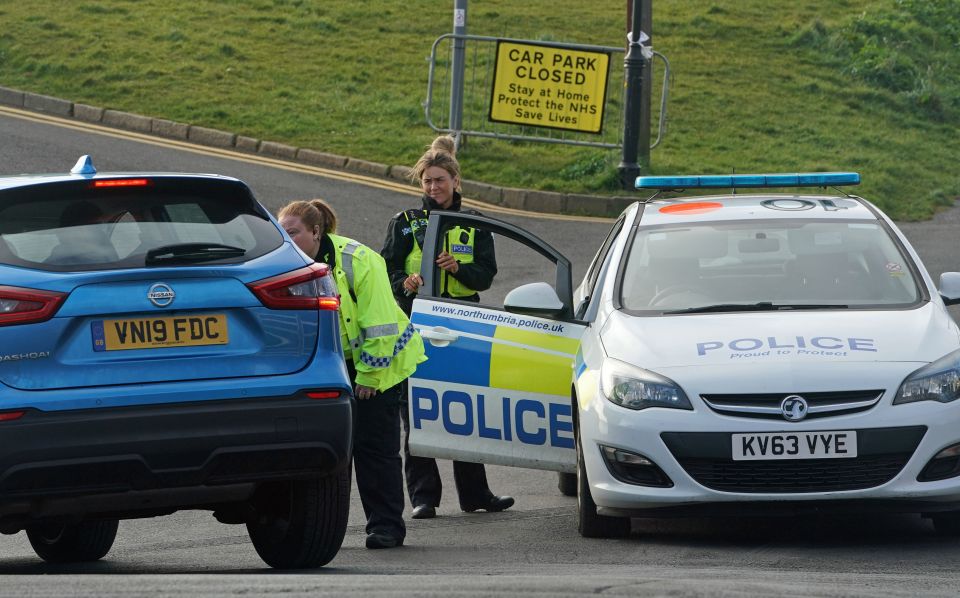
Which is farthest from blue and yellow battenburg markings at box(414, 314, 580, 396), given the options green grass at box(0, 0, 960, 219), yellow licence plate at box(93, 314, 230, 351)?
green grass at box(0, 0, 960, 219)

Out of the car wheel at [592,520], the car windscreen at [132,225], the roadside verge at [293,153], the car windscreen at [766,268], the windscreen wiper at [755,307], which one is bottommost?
the roadside verge at [293,153]

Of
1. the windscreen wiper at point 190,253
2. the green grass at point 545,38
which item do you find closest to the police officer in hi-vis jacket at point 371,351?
the windscreen wiper at point 190,253

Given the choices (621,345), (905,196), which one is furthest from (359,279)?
(905,196)

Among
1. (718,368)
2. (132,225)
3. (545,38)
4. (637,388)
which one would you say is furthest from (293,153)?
(132,225)

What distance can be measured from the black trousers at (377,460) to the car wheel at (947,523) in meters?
2.37

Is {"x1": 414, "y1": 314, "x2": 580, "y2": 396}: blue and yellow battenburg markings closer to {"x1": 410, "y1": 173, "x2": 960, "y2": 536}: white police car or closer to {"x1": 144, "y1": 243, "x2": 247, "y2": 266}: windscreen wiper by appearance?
{"x1": 410, "y1": 173, "x2": 960, "y2": 536}: white police car

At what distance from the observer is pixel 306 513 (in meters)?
6.11

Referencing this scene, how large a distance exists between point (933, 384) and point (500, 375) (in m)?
2.11

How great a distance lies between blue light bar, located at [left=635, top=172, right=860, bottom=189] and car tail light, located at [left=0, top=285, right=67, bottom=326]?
3.65 meters

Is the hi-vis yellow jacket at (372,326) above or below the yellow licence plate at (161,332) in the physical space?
below

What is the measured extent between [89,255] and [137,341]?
0.36 metres

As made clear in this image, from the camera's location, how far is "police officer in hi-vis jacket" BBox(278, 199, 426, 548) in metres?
7.23

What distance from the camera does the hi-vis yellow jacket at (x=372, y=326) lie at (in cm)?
721

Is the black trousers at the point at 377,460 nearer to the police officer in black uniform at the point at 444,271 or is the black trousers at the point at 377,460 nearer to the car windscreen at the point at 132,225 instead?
the police officer in black uniform at the point at 444,271
